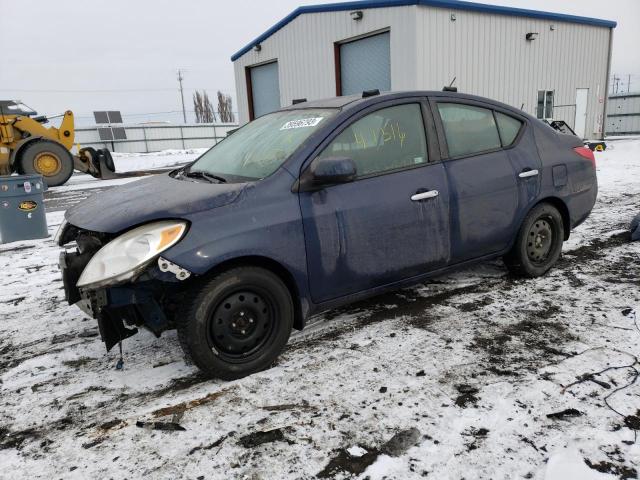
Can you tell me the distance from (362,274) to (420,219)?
1.93 ft

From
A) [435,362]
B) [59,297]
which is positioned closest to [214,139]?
[59,297]

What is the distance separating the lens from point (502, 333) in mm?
3119

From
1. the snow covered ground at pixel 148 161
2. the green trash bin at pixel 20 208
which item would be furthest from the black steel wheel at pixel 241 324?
the snow covered ground at pixel 148 161

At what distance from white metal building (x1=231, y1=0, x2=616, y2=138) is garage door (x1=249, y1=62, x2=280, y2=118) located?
0.04 m

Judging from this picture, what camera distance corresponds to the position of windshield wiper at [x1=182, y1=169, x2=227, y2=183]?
302 centimetres

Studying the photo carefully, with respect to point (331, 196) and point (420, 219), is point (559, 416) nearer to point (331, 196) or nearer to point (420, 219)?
point (420, 219)

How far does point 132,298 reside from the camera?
2.42 m

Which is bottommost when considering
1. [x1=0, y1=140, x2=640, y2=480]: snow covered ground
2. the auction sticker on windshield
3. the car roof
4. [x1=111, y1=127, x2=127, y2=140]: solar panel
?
[x1=0, y1=140, x2=640, y2=480]: snow covered ground

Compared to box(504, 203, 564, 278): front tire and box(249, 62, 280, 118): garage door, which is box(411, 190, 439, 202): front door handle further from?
box(249, 62, 280, 118): garage door

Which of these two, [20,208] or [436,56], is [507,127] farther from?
[436,56]

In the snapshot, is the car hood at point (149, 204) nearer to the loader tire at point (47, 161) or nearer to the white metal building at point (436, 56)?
the loader tire at point (47, 161)

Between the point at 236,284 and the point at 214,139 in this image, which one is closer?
the point at 236,284

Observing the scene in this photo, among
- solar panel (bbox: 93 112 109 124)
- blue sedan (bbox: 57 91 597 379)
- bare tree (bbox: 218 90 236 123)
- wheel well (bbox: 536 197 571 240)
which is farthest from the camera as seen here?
bare tree (bbox: 218 90 236 123)

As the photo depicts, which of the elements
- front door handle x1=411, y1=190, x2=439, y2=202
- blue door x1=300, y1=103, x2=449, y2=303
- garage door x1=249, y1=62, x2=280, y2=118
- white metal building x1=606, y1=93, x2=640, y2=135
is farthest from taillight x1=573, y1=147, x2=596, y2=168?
white metal building x1=606, y1=93, x2=640, y2=135
